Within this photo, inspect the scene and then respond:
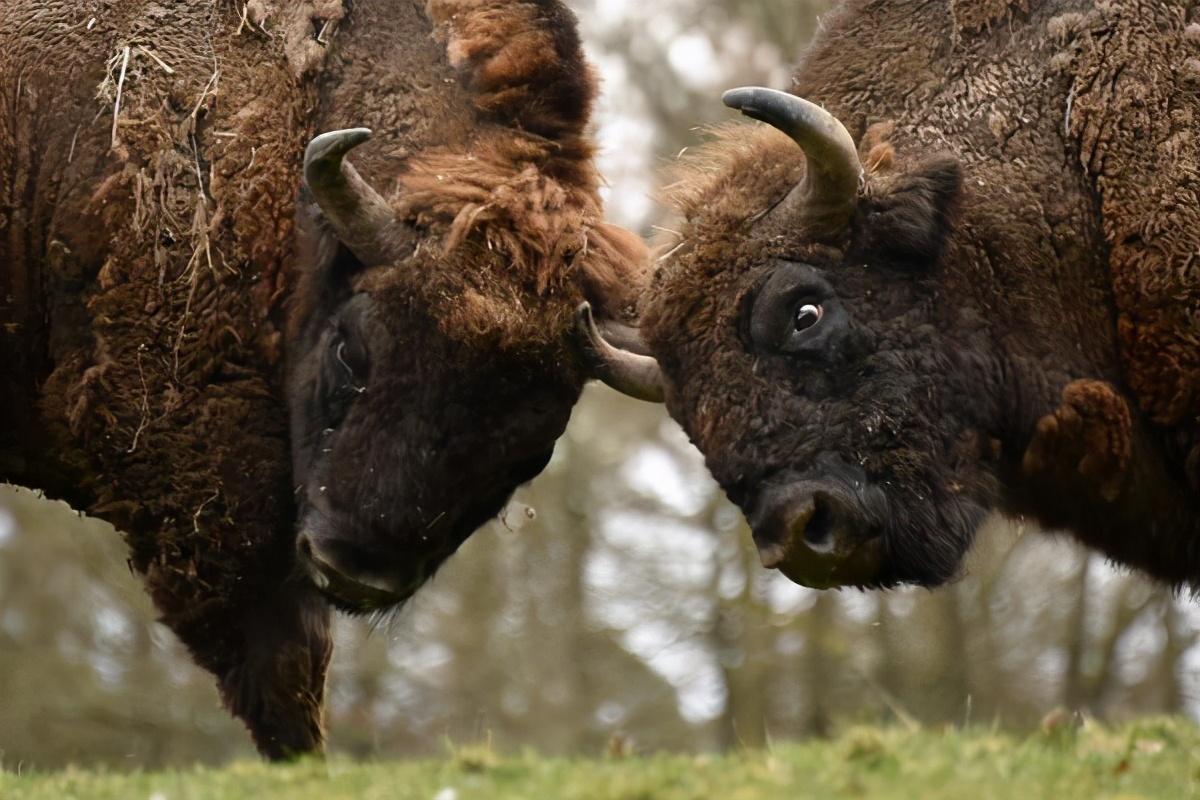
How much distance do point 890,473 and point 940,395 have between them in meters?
0.33

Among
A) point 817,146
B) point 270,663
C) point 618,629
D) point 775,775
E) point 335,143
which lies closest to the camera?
point 775,775

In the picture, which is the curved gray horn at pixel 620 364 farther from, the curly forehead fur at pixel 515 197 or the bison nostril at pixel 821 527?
the bison nostril at pixel 821 527

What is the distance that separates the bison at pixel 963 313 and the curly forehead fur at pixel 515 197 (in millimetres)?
501

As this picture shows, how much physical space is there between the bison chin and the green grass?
0.77 m

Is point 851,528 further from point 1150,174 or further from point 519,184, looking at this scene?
point 519,184

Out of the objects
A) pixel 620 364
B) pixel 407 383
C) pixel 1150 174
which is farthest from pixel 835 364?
pixel 407 383

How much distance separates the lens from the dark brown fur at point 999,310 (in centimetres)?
511

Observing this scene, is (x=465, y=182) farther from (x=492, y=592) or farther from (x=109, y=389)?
(x=492, y=592)

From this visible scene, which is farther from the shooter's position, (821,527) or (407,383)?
(407,383)

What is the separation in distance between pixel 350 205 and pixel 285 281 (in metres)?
0.51

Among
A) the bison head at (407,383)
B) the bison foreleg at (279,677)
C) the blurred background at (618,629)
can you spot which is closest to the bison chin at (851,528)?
the bison head at (407,383)

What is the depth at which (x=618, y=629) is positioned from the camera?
15969 millimetres

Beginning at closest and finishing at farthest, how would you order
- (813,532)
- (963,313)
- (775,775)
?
(775,775) < (813,532) < (963,313)

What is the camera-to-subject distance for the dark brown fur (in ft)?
16.8
